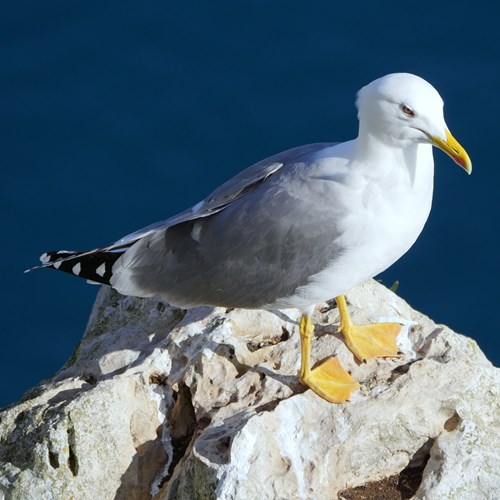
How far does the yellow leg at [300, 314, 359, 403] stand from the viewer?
5309 millimetres

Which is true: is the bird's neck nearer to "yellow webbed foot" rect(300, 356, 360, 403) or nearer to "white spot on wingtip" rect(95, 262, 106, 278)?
"yellow webbed foot" rect(300, 356, 360, 403)

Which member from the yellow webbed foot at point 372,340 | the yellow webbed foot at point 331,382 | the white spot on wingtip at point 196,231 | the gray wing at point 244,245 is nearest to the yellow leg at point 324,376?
the yellow webbed foot at point 331,382

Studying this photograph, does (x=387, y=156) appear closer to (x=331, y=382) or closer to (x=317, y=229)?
(x=317, y=229)

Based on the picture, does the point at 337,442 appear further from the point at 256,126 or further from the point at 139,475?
the point at 256,126

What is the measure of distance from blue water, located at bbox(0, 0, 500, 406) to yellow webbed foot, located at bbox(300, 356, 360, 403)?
3.68 metres

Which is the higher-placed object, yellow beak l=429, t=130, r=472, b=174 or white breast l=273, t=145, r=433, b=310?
yellow beak l=429, t=130, r=472, b=174

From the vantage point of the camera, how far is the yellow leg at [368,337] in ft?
18.5

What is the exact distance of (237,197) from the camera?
583cm

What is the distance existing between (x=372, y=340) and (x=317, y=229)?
2.00ft

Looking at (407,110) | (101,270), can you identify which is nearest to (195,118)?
(101,270)

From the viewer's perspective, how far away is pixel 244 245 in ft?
18.7

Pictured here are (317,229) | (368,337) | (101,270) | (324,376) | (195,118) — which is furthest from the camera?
(195,118)

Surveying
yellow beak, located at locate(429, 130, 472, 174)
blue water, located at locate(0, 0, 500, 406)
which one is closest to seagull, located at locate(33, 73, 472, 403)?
yellow beak, located at locate(429, 130, 472, 174)

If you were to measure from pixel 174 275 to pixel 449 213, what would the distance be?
157 inches
